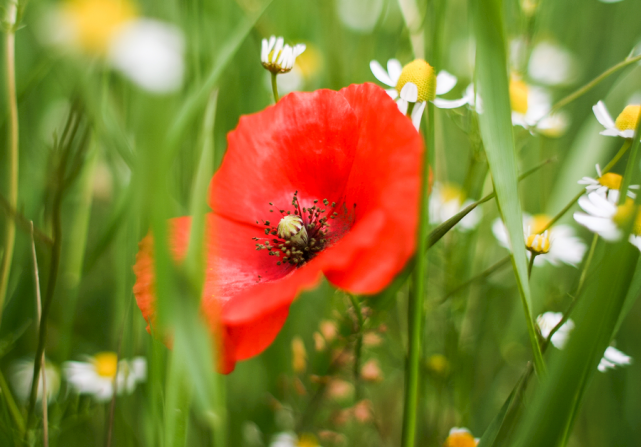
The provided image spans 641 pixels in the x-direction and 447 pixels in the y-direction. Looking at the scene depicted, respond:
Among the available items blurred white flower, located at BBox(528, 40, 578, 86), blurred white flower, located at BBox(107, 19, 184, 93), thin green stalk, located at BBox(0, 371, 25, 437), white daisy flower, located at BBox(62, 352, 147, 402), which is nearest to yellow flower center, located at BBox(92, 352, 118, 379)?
white daisy flower, located at BBox(62, 352, 147, 402)

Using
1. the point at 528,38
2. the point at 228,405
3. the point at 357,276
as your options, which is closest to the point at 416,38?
the point at 528,38

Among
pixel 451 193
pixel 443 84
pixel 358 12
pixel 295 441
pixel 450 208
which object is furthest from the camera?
pixel 358 12

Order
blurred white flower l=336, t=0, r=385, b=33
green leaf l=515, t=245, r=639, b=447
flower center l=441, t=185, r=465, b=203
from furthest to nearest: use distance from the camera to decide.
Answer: blurred white flower l=336, t=0, r=385, b=33 < flower center l=441, t=185, r=465, b=203 < green leaf l=515, t=245, r=639, b=447

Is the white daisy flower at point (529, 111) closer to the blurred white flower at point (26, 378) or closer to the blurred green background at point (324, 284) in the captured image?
the blurred green background at point (324, 284)

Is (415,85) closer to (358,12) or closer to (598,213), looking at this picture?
(598,213)

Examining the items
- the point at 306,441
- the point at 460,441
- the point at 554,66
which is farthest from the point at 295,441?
the point at 554,66

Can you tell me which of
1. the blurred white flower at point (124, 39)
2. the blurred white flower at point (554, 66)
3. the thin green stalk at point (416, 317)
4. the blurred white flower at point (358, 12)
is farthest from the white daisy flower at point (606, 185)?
the blurred white flower at point (554, 66)

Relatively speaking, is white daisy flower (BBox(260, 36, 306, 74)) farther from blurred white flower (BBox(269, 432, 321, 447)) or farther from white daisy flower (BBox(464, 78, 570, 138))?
blurred white flower (BBox(269, 432, 321, 447))

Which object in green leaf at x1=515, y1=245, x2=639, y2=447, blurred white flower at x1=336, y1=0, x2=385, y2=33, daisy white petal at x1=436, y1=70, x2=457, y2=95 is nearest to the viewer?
green leaf at x1=515, y1=245, x2=639, y2=447
